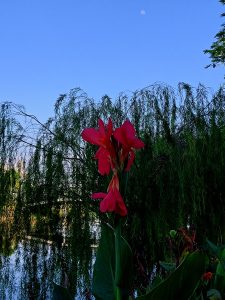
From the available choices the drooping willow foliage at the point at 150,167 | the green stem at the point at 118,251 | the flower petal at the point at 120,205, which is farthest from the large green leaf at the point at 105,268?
the drooping willow foliage at the point at 150,167

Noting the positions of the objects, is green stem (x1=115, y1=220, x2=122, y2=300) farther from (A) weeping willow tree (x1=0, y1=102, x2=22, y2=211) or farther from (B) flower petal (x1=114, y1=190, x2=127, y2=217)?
(A) weeping willow tree (x1=0, y1=102, x2=22, y2=211)

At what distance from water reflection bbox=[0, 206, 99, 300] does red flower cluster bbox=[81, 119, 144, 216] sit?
2.49 meters

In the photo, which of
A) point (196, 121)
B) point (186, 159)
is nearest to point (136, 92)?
point (196, 121)

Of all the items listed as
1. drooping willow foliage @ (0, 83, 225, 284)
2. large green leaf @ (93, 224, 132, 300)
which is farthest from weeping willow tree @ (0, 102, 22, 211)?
large green leaf @ (93, 224, 132, 300)

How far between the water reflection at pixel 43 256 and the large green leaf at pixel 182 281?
2373 millimetres

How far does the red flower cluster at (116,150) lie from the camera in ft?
2.33

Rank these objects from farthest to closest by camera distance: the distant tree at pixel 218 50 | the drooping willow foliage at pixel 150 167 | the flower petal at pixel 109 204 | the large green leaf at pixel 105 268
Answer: the distant tree at pixel 218 50 → the drooping willow foliage at pixel 150 167 → the large green leaf at pixel 105 268 → the flower petal at pixel 109 204

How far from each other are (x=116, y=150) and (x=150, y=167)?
7.82 feet

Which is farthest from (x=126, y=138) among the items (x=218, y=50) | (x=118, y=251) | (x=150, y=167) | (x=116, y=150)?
(x=218, y=50)

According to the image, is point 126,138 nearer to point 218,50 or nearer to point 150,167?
point 150,167

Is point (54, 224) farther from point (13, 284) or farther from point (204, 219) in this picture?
point (204, 219)

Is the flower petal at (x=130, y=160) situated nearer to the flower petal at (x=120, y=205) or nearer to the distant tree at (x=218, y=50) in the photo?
the flower petal at (x=120, y=205)

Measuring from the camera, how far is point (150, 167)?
3.12 m

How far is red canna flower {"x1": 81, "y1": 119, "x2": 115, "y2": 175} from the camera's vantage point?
2.49ft
